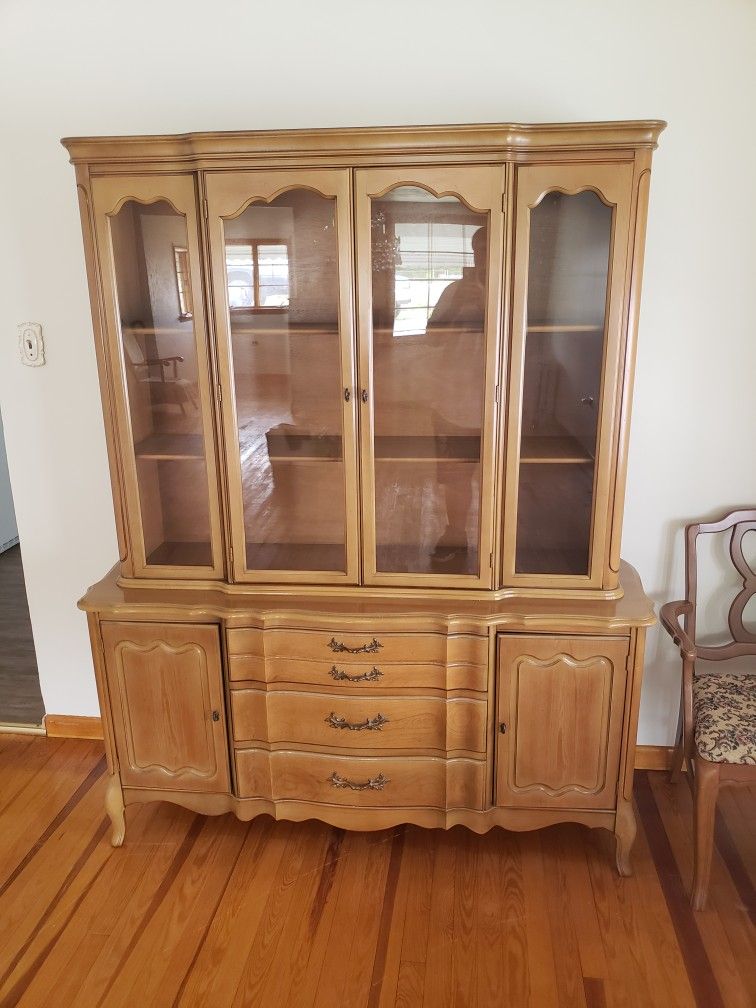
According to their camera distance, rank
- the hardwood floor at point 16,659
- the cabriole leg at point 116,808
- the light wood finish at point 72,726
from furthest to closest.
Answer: the hardwood floor at point 16,659, the light wood finish at point 72,726, the cabriole leg at point 116,808

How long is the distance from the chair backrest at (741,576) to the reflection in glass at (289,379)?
1.01 metres

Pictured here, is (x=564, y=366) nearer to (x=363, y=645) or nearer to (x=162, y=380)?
(x=363, y=645)

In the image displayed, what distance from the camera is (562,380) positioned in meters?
1.89

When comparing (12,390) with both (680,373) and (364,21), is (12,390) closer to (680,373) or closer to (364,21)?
(364,21)

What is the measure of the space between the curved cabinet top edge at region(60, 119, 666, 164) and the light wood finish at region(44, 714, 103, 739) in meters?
1.87

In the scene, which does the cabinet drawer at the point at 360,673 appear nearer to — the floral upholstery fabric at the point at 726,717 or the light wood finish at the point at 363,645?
the light wood finish at the point at 363,645

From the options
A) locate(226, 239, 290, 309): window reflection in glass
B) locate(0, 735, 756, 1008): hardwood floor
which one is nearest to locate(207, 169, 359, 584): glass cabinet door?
locate(226, 239, 290, 309): window reflection in glass

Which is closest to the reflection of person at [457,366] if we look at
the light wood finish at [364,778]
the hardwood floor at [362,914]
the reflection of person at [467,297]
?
the reflection of person at [467,297]

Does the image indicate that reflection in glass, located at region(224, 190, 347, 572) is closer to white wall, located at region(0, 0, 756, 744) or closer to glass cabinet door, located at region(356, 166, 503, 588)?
glass cabinet door, located at region(356, 166, 503, 588)

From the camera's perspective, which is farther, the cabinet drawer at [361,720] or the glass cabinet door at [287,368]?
the cabinet drawer at [361,720]

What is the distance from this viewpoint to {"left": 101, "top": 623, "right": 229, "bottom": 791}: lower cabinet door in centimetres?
205

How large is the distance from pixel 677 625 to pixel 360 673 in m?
0.88

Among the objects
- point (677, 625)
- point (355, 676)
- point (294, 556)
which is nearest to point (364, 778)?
point (355, 676)

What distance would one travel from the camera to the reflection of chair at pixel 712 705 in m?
1.91
